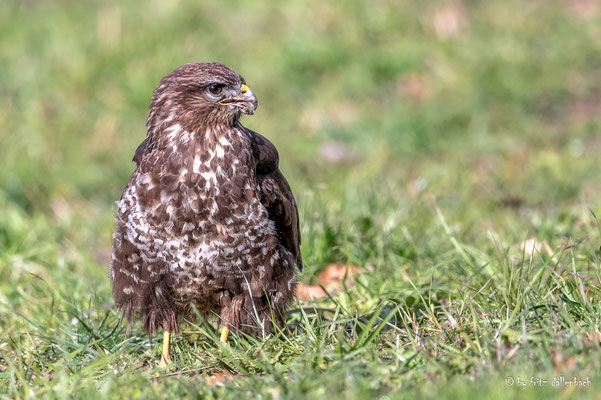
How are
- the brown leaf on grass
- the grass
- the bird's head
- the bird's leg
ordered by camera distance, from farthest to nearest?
the brown leaf on grass → the bird's head → the bird's leg → the grass

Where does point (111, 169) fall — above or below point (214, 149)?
below

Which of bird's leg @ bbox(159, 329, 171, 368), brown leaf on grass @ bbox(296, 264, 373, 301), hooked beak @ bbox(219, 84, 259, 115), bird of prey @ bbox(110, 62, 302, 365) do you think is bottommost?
brown leaf on grass @ bbox(296, 264, 373, 301)

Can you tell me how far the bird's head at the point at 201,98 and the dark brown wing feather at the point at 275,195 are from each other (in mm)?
201

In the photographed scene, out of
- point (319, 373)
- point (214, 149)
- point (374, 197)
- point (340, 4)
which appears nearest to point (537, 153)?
point (374, 197)

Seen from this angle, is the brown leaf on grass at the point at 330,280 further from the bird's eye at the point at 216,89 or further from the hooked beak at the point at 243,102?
the bird's eye at the point at 216,89

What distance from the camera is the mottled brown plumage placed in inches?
163

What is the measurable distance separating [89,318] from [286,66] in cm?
546

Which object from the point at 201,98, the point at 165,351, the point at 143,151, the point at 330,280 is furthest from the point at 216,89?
the point at 330,280

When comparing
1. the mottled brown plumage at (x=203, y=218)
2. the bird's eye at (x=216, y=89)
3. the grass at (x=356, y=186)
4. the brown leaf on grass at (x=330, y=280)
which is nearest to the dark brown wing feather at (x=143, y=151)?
the mottled brown plumage at (x=203, y=218)

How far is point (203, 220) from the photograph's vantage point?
413 cm

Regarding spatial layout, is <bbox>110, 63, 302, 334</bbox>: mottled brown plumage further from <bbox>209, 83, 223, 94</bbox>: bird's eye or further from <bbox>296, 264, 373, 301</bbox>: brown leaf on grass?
<bbox>296, 264, 373, 301</bbox>: brown leaf on grass

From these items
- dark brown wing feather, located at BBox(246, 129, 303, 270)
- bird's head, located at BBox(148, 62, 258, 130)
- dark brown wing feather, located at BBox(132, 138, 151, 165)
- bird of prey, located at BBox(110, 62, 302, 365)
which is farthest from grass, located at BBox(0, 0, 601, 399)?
bird's head, located at BBox(148, 62, 258, 130)

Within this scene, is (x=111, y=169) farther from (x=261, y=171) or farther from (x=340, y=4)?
(x=261, y=171)

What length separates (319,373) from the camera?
356cm
